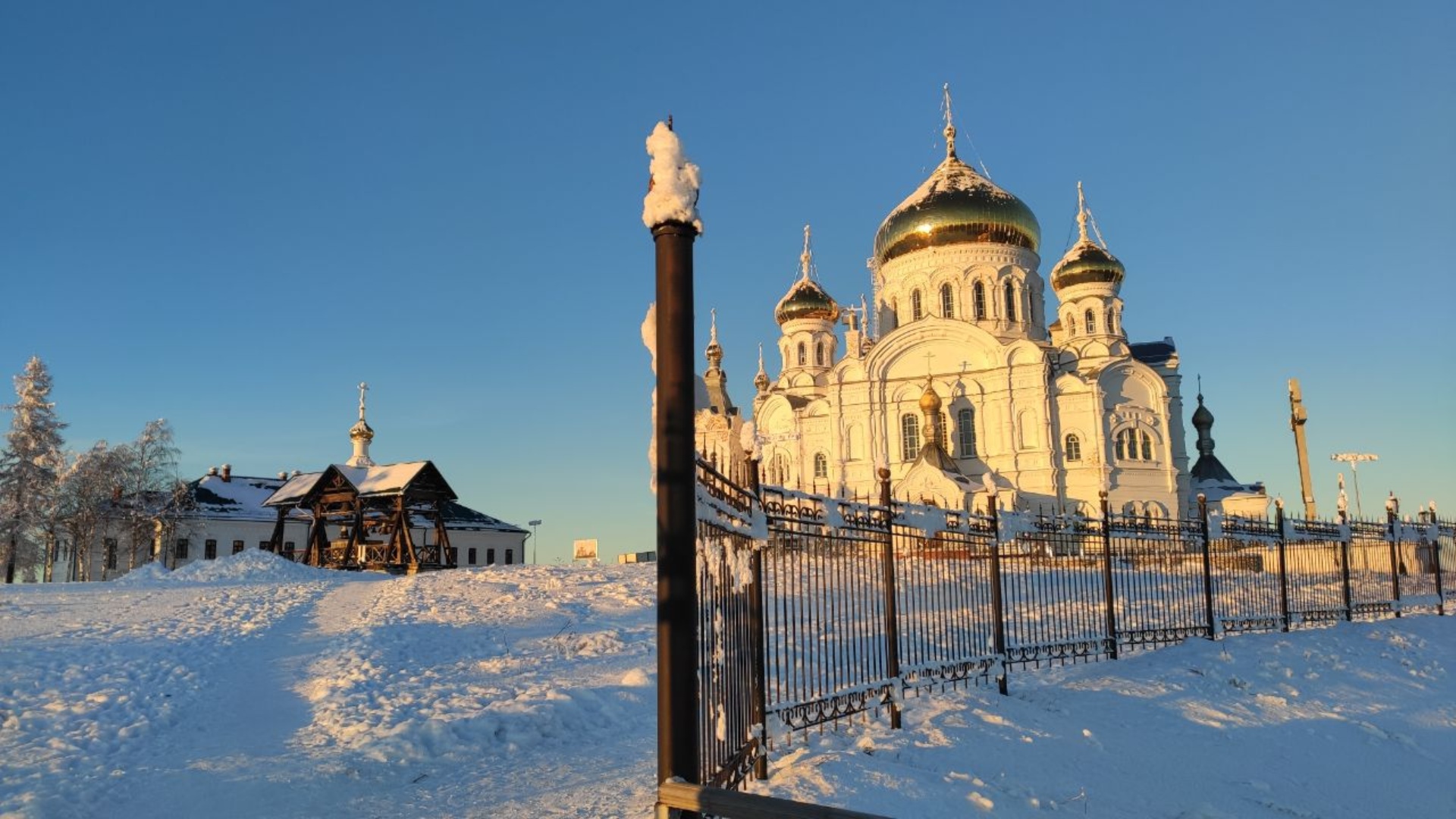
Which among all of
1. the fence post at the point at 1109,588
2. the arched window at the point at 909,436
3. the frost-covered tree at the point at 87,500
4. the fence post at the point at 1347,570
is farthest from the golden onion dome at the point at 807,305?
the fence post at the point at 1109,588

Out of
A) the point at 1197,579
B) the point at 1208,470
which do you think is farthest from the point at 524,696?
the point at 1208,470

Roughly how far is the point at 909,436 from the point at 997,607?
1320 inches

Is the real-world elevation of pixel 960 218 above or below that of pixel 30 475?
above

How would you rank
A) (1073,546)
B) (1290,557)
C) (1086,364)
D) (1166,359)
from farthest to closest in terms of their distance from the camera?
1. (1166,359)
2. (1086,364)
3. (1290,557)
4. (1073,546)

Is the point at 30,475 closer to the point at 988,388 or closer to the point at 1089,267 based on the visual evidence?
A: the point at 988,388

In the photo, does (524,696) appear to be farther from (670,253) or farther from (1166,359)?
(1166,359)

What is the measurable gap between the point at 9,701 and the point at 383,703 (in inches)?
134

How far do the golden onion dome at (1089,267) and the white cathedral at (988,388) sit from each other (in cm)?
7

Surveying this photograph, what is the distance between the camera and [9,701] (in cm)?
905

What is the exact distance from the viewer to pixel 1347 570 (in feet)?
56.3

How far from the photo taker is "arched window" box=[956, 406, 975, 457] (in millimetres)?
42312

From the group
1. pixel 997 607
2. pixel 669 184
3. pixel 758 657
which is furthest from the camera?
pixel 997 607

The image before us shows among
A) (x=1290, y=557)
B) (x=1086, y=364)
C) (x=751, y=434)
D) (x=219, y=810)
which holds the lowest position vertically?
(x=219, y=810)

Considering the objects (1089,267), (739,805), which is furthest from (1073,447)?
(739,805)
